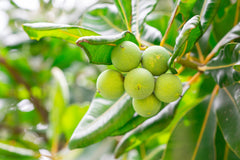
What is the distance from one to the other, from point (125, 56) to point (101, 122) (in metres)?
0.27

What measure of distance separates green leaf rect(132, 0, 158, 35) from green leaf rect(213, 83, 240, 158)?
35cm

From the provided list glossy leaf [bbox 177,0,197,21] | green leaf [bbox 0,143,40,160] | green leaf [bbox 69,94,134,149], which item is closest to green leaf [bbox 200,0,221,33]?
glossy leaf [bbox 177,0,197,21]

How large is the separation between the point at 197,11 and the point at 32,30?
0.46 m

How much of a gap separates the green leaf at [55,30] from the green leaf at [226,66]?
36cm

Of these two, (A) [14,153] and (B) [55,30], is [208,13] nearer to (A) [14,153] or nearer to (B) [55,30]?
(B) [55,30]

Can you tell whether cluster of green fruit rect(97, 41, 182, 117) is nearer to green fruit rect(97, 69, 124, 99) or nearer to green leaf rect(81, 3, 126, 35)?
green fruit rect(97, 69, 124, 99)

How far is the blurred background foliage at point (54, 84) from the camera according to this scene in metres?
0.96

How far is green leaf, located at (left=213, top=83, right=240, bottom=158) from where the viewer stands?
73 cm

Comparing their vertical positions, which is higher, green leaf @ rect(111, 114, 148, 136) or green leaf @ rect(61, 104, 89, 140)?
green leaf @ rect(111, 114, 148, 136)

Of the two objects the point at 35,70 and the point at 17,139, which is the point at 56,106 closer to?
the point at 17,139

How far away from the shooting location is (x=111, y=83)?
557 mm

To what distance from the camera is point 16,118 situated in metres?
1.81

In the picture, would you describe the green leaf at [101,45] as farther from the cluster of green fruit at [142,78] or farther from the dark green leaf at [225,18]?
the dark green leaf at [225,18]

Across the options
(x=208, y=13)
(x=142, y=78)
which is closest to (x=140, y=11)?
(x=208, y=13)
